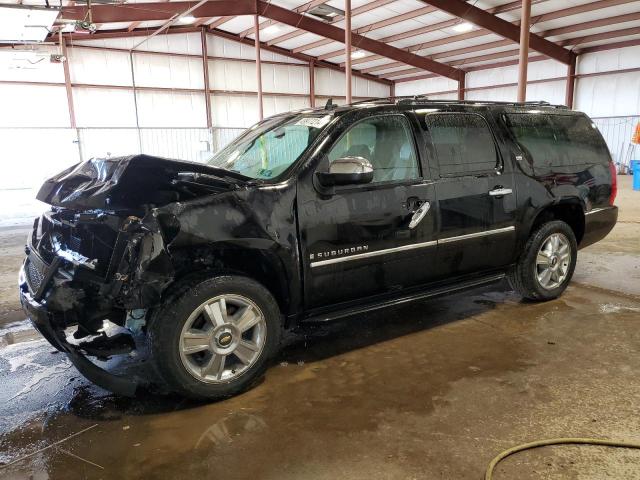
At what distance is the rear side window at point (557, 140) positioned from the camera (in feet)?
13.7

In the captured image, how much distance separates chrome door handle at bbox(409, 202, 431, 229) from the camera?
3.44 metres

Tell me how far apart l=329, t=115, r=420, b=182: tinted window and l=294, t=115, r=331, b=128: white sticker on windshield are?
192mm

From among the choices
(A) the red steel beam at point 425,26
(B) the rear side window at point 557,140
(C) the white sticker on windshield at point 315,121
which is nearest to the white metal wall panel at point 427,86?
(A) the red steel beam at point 425,26

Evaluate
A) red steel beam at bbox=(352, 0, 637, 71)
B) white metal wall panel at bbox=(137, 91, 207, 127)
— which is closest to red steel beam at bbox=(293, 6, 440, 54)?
red steel beam at bbox=(352, 0, 637, 71)

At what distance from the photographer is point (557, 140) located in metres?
4.40

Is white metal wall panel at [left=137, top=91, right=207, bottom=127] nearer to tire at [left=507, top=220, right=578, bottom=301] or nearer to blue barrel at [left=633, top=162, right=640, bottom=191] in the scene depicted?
blue barrel at [left=633, top=162, right=640, bottom=191]

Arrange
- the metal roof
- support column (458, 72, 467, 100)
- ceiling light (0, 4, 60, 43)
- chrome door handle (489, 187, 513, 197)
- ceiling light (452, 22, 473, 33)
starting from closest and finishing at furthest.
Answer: chrome door handle (489, 187, 513, 197), ceiling light (0, 4, 60, 43), the metal roof, ceiling light (452, 22, 473, 33), support column (458, 72, 467, 100)

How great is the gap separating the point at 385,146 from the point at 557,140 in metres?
1.96

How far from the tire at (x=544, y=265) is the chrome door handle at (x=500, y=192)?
60 cm

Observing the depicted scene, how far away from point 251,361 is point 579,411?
6.40ft

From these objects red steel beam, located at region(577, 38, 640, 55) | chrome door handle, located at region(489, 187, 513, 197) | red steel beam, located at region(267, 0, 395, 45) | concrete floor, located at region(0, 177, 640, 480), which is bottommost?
concrete floor, located at region(0, 177, 640, 480)

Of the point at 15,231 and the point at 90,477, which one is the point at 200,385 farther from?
the point at 15,231

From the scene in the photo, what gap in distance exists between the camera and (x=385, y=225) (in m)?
3.32

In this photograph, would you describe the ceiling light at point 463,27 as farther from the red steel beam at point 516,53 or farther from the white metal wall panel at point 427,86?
the white metal wall panel at point 427,86
